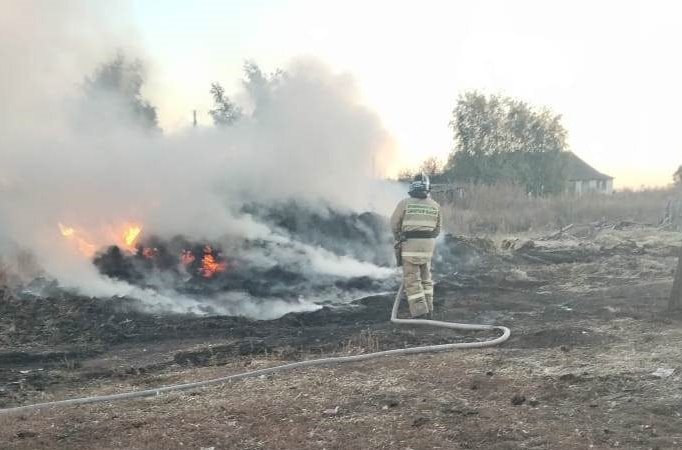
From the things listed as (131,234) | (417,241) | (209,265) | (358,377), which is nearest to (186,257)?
(209,265)

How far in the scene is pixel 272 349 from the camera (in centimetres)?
638

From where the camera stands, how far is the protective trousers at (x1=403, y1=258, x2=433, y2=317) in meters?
7.66

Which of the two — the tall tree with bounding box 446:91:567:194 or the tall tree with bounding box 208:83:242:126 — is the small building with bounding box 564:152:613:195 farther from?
the tall tree with bounding box 208:83:242:126

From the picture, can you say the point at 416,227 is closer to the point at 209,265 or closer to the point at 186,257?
the point at 209,265

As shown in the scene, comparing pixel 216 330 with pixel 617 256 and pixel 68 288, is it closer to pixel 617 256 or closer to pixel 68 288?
pixel 68 288

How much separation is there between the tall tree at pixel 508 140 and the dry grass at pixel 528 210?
9.64 metres

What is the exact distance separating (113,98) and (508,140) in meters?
32.5

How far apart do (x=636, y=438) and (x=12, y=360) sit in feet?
19.7

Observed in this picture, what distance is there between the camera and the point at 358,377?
518 centimetres

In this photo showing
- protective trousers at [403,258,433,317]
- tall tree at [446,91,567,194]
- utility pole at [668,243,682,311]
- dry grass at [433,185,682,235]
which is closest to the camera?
utility pole at [668,243,682,311]

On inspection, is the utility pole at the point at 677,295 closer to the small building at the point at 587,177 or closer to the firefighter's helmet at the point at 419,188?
the firefighter's helmet at the point at 419,188

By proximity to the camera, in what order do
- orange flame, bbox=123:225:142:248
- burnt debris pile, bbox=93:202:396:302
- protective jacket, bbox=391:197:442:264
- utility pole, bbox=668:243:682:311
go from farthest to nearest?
orange flame, bbox=123:225:142:248 → burnt debris pile, bbox=93:202:396:302 → protective jacket, bbox=391:197:442:264 → utility pole, bbox=668:243:682:311

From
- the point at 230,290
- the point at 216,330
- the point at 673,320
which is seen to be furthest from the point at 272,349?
the point at 673,320

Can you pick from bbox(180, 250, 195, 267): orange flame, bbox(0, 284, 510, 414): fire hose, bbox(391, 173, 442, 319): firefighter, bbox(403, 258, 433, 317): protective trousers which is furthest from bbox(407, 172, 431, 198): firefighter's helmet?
bbox(180, 250, 195, 267): orange flame
